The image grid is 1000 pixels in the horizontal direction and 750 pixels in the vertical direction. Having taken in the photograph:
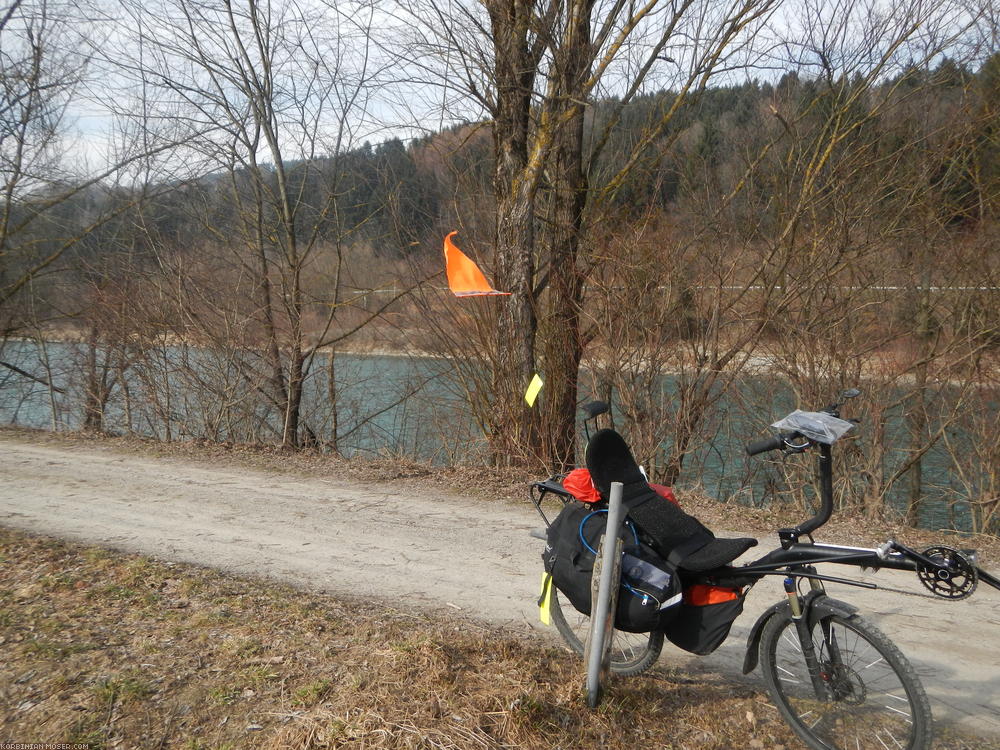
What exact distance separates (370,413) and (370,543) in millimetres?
7721

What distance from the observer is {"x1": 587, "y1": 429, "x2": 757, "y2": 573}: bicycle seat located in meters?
3.38

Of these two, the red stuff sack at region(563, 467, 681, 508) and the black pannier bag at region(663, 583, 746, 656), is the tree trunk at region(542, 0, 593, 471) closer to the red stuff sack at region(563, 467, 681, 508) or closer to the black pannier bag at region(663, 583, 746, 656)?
the red stuff sack at region(563, 467, 681, 508)

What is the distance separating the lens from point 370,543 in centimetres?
602

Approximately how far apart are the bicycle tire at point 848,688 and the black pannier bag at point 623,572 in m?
0.48

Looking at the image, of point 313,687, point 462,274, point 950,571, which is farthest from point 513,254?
point 950,571

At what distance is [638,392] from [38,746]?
266 inches

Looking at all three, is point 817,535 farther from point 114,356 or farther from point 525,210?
point 114,356

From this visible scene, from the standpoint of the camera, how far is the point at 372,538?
615 cm

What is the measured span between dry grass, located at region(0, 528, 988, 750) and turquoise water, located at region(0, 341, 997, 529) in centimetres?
517

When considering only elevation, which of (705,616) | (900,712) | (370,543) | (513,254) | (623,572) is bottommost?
(370,543)

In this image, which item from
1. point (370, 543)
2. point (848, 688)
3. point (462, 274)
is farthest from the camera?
point (462, 274)

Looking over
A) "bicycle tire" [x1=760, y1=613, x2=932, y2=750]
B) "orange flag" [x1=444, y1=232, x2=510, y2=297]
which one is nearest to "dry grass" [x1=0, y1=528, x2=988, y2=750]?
"bicycle tire" [x1=760, y1=613, x2=932, y2=750]

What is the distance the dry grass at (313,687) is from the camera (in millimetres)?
3227

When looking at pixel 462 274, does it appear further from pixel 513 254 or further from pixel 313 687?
pixel 313 687
